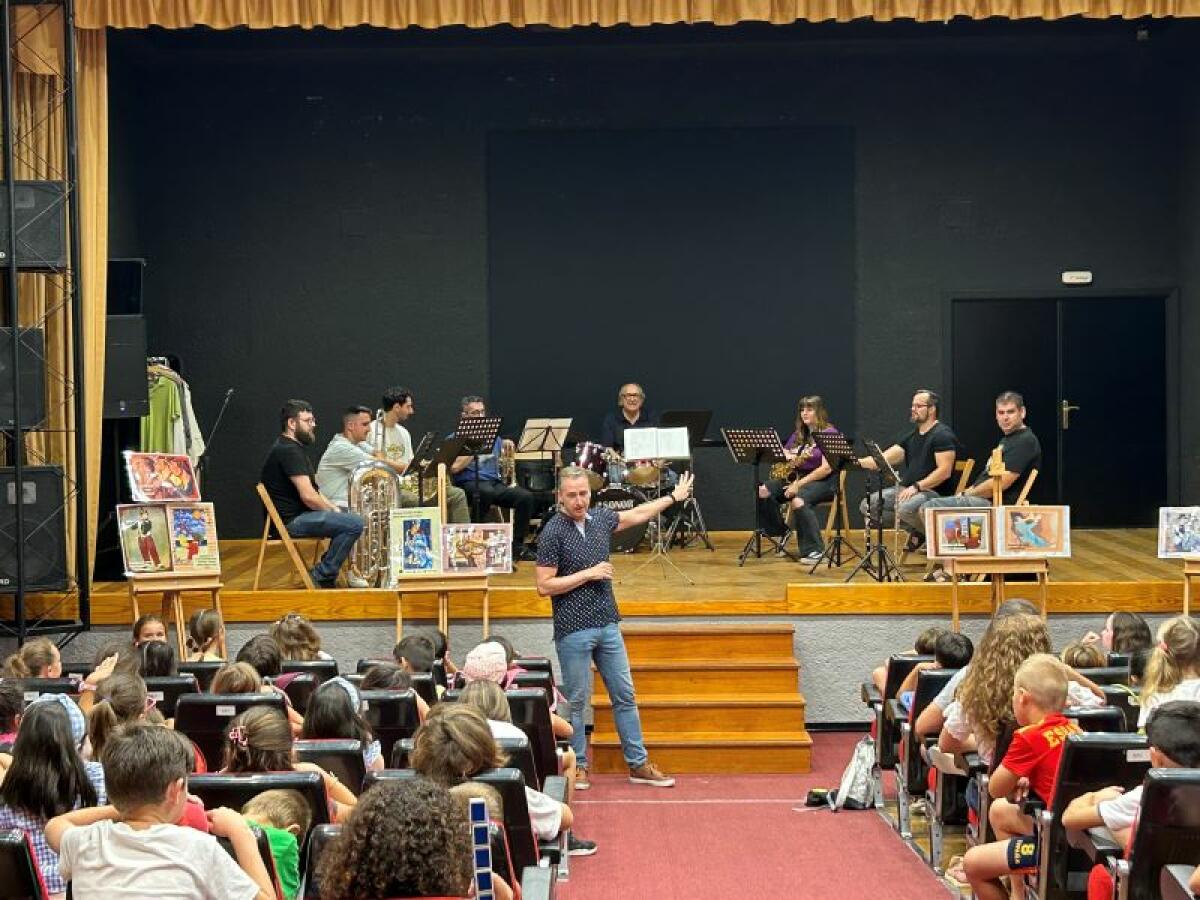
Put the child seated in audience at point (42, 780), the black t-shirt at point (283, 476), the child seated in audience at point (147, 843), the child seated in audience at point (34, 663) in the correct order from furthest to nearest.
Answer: the black t-shirt at point (283, 476) → the child seated in audience at point (34, 663) → the child seated in audience at point (42, 780) → the child seated in audience at point (147, 843)

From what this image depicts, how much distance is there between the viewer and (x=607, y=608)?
8984mm

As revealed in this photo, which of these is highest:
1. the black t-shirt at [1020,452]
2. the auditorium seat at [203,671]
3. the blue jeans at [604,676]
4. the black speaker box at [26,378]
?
the black speaker box at [26,378]

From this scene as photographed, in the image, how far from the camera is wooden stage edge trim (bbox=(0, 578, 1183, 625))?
35.0ft

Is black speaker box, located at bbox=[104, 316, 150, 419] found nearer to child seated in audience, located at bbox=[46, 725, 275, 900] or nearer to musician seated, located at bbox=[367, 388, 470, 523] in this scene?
musician seated, located at bbox=[367, 388, 470, 523]

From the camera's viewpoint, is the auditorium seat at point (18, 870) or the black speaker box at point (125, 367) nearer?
the auditorium seat at point (18, 870)

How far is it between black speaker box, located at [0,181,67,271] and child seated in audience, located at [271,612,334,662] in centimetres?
349

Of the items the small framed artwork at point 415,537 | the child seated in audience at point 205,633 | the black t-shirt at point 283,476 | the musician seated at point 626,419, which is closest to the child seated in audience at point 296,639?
the child seated in audience at point 205,633

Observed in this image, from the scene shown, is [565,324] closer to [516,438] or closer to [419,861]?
[516,438]

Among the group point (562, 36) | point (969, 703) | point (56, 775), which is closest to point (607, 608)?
point (969, 703)

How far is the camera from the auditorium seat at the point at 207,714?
6.37 metres

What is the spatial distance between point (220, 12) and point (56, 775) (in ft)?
25.2

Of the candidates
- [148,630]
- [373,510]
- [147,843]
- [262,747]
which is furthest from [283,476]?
[147,843]

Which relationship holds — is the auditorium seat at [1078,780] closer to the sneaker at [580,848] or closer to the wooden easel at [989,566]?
the sneaker at [580,848]

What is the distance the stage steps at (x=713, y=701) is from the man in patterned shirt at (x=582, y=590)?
102cm
